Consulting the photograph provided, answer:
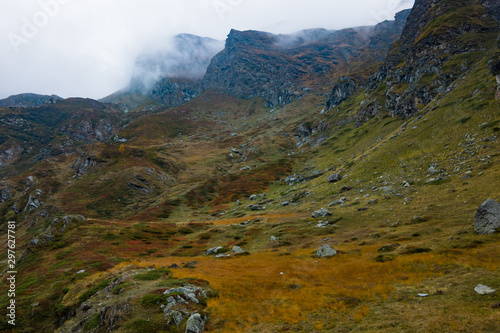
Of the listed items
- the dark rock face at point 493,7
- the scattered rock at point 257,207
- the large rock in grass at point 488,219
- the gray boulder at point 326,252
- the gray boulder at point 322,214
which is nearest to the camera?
the large rock in grass at point 488,219

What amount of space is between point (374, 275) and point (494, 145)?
42.7m

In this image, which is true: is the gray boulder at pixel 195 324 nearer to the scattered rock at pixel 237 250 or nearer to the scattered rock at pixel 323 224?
the scattered rock at pixel 237 250

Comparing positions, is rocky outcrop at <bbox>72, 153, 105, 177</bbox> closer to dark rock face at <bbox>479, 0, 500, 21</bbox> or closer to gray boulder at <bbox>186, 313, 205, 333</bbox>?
gray boulder at <bbox>186, 313, 205, 333</bbox>

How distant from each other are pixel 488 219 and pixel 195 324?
30.7 m

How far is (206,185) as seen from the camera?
4862 inches

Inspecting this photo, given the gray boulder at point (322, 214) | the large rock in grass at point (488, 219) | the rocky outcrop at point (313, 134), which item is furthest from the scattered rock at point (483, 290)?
the rocky outcrop at point (313, 134)

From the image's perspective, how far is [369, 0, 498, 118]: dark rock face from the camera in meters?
94.4

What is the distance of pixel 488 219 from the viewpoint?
82.8 ft

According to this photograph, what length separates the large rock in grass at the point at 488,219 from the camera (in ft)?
81.1

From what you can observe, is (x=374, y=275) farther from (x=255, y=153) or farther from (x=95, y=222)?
(x=255, y=153)

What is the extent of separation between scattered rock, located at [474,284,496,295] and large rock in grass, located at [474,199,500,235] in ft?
44.2

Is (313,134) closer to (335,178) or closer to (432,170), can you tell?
(335,178)

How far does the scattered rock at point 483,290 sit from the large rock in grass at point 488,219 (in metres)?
13.5

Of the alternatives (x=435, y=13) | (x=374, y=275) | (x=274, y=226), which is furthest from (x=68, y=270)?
(x=435, y=13)
